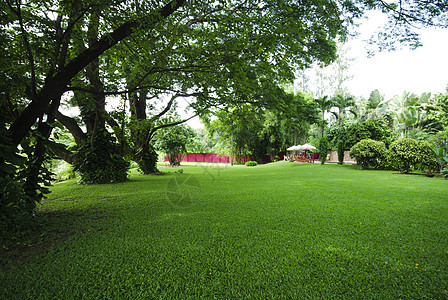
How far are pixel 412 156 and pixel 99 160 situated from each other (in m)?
13.0

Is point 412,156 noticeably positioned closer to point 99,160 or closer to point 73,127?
point 99,160

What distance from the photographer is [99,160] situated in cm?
645

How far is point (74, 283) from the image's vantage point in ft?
4.72

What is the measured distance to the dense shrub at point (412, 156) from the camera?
28.4 feet

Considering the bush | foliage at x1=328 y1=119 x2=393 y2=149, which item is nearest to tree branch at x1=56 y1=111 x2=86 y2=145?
the bush

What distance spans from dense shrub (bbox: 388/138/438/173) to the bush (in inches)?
58.9

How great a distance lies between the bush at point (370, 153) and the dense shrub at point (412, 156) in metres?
1.50

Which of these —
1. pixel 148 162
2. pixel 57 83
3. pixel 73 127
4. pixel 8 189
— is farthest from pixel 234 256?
pixel 148 162

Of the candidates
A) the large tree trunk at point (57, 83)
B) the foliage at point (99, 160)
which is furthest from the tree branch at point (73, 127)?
Result: the large tree trunk at point (57, 83)

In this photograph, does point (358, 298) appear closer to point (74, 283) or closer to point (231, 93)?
point (74, 283)

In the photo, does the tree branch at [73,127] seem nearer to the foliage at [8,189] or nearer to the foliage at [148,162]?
the foliage at [148,162]

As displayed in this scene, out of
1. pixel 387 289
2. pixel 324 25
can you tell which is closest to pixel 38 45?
pixel 387 289

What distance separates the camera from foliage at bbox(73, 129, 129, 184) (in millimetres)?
6242

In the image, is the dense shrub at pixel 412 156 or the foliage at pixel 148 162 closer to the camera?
the dense shrub at pixel 412 156
